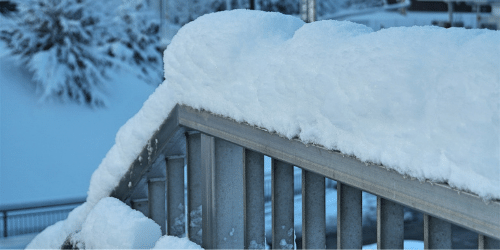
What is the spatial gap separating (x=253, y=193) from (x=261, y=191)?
37 millimetres

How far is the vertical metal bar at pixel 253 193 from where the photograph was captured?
2156 mm

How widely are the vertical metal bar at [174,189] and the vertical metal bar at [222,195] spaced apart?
1.57 feet

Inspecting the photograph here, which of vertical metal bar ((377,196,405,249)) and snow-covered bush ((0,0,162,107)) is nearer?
vertical metal bar ((377,196,405,249))

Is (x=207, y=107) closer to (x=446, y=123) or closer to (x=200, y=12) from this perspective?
(x=446, y=123)

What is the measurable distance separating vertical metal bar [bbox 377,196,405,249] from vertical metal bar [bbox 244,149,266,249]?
63 cm

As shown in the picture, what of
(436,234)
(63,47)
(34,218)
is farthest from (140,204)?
(63,47)

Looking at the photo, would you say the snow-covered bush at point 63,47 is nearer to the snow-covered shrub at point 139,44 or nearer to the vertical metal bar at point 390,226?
the snow-covered shrub at point 139,44

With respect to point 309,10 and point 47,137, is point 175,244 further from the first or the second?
point 47,137

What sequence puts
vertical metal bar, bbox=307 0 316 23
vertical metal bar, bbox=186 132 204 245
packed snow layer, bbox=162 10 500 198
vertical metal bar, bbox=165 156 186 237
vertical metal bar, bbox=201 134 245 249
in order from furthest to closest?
vertical metal bar, bbox=307 0 316 23 → vertical metal bar, bbox=165 156 186 237 → vertical metal bar, bbox=186 132 204 245 → vertical metal bar, bbox=201 134 245 249 → packed snow layer, bbox=162 10 500 198

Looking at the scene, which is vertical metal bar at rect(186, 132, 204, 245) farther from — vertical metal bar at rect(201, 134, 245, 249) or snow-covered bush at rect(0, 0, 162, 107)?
snow-covered bush at rect(0, 0, 162, 107)

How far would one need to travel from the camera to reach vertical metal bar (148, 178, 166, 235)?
2.91m

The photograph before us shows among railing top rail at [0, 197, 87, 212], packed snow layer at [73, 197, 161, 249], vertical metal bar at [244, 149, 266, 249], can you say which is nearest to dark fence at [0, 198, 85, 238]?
railing top rail at [0, 197, 87, 212]

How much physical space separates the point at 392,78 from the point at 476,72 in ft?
0.70

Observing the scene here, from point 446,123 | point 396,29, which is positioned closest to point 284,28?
point 396,29
